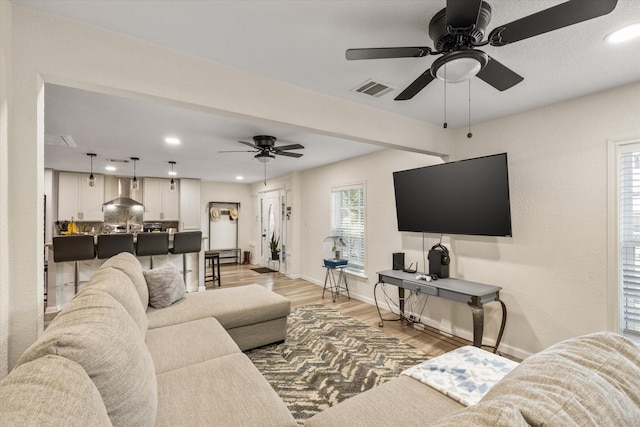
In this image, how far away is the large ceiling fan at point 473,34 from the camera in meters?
1.16

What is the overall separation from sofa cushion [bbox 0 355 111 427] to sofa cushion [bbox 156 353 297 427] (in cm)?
64

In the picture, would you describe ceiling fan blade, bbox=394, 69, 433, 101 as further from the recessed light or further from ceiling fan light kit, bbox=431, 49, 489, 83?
the recessed light

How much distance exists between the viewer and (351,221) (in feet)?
16.8

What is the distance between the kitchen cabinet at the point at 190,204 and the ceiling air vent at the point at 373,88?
253 inches

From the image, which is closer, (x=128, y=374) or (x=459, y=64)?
(x=128, y=374)

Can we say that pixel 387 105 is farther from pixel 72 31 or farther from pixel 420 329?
pixel 420 329

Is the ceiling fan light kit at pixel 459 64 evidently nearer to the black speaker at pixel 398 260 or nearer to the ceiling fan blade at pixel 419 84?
the ceiling fan blade at pixel 419 84

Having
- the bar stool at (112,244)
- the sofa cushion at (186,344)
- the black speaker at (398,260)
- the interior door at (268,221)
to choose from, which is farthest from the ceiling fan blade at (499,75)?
the interior door at (268,221)

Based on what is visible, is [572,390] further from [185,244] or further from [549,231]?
[185,244]

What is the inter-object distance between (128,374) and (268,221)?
6860mm

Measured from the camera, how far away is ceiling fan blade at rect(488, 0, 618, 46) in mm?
1106

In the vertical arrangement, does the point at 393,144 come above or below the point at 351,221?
above

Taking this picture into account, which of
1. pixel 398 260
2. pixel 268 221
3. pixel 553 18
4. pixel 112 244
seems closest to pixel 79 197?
pixel 112 244

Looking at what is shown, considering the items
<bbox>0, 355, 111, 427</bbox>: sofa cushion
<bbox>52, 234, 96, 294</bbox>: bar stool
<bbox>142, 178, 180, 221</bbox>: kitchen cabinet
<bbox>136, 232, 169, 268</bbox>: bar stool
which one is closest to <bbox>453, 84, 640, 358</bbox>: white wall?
<bbox>0, 355, 111, 427</bbox>: sofa cushion
